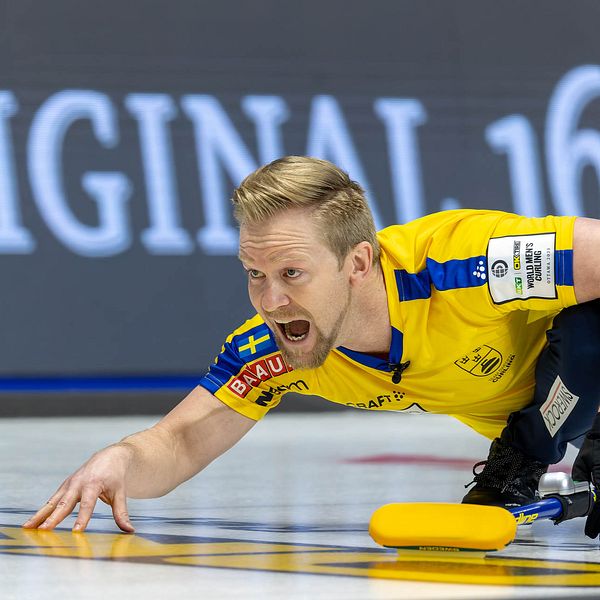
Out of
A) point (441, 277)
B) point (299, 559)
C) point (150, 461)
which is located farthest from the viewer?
point (150, 461)

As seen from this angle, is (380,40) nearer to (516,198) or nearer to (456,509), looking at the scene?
(516,198)

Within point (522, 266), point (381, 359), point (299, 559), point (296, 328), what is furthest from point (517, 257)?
point (299, 559)

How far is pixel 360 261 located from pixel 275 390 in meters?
0.44

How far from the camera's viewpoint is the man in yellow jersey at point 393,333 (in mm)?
2678

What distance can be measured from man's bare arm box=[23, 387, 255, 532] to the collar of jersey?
331 mm

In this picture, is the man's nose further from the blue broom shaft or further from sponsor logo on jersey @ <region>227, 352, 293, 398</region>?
the blue broom shaft

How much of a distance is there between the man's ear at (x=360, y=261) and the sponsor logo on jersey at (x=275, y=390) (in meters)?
0.35

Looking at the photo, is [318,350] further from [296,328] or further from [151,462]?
[151,462]

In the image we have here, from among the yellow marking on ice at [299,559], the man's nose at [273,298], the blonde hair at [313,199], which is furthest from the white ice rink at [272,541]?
the blonde hair at [313,199]

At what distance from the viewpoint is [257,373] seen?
296 centimetres

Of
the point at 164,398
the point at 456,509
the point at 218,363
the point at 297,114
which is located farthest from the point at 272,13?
the point at 456,509

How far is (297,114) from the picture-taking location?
7.03 meters

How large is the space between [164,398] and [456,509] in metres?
4.31

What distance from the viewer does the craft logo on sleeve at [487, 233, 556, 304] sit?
2.68 m
